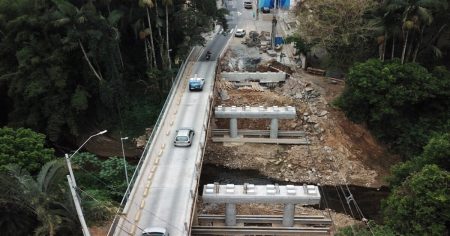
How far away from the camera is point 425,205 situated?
27.2m

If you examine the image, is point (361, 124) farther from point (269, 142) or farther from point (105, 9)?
point (105, 9)

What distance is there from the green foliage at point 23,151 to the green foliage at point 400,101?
3128 centimetres

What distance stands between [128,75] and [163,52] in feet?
18.9

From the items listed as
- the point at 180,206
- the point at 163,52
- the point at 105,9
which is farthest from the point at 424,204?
the point at 105,9

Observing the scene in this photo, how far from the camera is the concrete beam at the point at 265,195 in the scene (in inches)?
1321

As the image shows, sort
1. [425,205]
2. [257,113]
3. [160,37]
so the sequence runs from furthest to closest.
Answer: [160,37] → [257,113] → [425,205]

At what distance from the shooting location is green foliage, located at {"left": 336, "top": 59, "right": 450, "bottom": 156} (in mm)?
42656

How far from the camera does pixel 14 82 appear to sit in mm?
47094

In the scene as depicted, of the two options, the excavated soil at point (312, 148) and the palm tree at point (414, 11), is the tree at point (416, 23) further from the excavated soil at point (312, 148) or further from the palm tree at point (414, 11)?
the excavated soil at point (312, 148)

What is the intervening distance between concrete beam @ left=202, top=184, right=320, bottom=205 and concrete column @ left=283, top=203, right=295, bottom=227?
1.21 metres

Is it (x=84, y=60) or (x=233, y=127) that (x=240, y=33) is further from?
(x=84, y=60)

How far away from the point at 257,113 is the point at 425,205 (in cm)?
2395

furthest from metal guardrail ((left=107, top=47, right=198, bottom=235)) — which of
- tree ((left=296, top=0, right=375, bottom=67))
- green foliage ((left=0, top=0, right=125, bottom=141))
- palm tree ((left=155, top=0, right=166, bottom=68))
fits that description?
tree ((left=296, top=0, right=375, bottom=67))

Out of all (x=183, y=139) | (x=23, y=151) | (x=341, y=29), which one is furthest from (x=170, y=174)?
(x=341, y=29)
